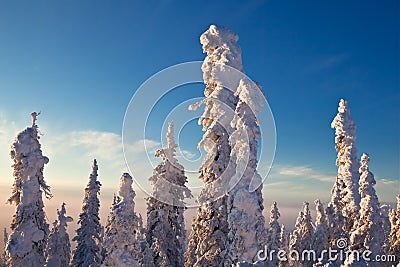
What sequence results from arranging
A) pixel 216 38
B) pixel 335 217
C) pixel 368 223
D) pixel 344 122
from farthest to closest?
1. pixel 335 217
2. pixel 344 122
3. pixel 368 223
4. pixel 216 38

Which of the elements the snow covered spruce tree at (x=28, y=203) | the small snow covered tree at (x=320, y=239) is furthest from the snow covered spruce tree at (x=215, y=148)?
the small snow covered tree at (x=320, y=239)

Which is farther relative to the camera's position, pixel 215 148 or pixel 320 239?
pixel 320 239

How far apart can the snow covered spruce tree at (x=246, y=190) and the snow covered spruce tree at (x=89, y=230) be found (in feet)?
54.1

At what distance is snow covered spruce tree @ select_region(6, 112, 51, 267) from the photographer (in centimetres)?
2016

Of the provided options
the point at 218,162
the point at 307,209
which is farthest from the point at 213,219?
the point at 307,209

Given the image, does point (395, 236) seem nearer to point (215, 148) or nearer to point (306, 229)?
point (306, 229)

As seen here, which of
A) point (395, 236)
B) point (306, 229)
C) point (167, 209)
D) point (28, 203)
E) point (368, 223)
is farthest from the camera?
point (306, 229)

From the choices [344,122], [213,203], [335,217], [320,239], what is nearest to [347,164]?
[344,122]

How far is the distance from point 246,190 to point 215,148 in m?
4.95

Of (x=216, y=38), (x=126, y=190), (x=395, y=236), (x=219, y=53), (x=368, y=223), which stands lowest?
(x=395, y=236)

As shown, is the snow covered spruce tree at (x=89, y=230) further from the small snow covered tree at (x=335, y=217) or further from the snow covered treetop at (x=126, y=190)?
the small snow covered tree at (x=335, y=217)

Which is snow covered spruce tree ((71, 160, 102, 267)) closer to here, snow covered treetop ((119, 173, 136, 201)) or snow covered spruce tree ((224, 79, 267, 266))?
snow covered treetop ((119, 173, 136, 201))

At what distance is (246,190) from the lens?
17.0m

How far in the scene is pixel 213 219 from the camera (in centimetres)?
2077
